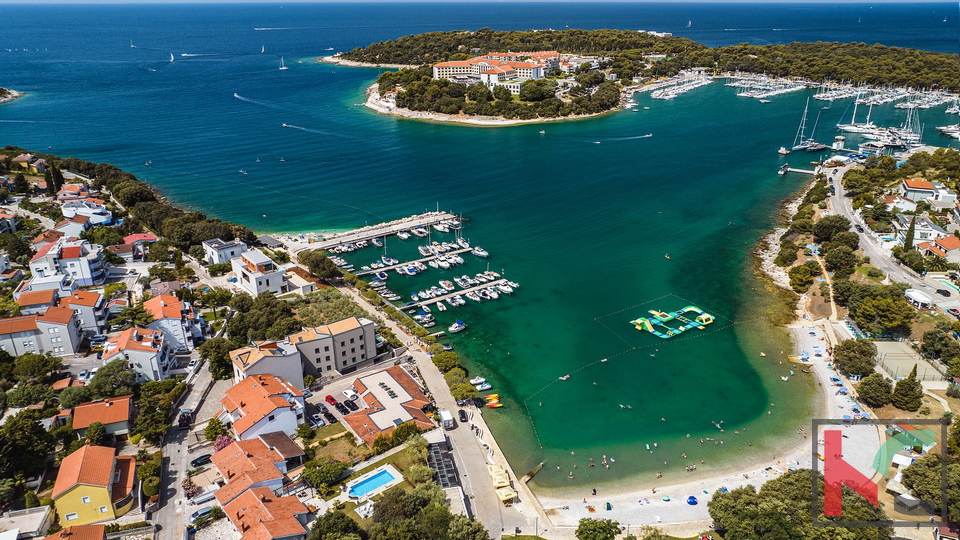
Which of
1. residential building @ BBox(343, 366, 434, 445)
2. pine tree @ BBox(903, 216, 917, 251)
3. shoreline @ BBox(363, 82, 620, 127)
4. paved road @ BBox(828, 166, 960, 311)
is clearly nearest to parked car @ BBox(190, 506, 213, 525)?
residential building @ BBox(343, 366, 434, 445)

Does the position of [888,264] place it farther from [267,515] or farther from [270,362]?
[267,515]

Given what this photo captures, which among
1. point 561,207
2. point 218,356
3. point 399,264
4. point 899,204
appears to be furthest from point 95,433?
point 899,204

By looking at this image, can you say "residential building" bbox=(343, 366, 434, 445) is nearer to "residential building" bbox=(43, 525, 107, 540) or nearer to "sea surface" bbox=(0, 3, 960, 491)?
"sea surface" bbox=(0, 3, 960, 491)

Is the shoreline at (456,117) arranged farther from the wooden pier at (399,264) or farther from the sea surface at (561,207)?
the wooden pier at (399,264)

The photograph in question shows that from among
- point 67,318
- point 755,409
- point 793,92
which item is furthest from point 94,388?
point 793,92

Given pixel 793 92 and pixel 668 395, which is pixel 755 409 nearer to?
pixel 668 395

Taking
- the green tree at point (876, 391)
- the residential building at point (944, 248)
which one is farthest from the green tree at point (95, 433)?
the residential building at point (944, 248)
